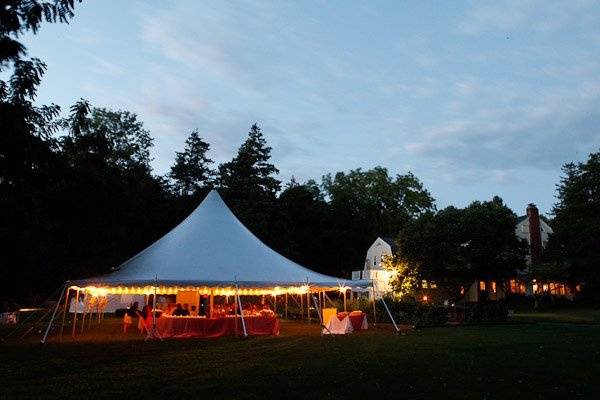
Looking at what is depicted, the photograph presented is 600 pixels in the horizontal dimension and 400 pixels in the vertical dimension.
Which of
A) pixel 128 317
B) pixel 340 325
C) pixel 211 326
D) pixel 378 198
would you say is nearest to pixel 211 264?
pixel 211 326

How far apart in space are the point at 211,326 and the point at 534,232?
34.4 metres

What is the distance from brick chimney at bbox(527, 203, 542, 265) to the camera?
43062 mm

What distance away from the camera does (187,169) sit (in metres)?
57.3

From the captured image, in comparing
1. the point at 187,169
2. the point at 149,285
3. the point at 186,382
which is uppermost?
the point at 187,169

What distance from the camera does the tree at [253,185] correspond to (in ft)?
143

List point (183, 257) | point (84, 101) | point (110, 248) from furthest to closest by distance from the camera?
point (110, 248) → point (183, 257) → point (84, 101)

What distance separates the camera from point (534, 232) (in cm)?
4350

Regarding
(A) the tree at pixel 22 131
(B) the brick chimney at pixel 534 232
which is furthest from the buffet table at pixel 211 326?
(B) the brick chimney at pixel 534 232

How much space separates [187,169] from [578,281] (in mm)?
36846

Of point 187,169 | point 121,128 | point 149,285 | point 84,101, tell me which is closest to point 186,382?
point 84,101

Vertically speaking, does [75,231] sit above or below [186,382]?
above

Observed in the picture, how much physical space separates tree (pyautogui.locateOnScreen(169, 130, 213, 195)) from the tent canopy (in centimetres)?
3865

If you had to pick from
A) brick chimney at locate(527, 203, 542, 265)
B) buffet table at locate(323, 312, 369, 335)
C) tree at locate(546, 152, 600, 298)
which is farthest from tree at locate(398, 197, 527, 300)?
buffet table at locate(323, 312, 369, 335)

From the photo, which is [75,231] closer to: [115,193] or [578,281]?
[115,193]
